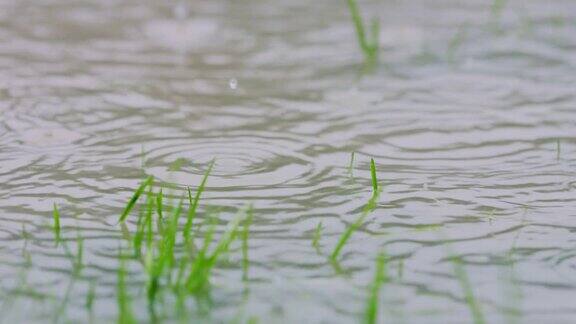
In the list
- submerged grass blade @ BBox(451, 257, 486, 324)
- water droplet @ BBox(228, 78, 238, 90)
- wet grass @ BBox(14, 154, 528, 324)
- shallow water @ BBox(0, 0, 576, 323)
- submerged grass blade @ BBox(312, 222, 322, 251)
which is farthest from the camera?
water droplet @ BBox(228, 78, 238, 90)

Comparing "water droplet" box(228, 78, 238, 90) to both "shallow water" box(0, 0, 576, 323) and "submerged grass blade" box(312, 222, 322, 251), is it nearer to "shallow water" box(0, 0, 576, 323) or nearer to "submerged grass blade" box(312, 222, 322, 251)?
"shallow water" box(0, 0, 576, 323)

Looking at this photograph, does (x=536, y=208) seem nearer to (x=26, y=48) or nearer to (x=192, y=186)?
(x=192, y=186)

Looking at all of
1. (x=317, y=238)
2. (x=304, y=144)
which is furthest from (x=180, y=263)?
(x=304, y=144)

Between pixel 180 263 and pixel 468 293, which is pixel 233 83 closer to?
pixel 180 263

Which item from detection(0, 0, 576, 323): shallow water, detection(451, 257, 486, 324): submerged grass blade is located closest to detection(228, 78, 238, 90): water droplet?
detection(0, 0, 576, 323): shallow water

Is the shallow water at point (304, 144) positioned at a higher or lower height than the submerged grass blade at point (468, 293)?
higher

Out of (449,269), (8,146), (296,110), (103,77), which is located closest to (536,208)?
(449,269)

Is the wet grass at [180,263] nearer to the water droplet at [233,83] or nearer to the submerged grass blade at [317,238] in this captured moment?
the submerged grass blade at [317,238]

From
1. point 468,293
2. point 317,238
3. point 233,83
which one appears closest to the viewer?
point 468,293

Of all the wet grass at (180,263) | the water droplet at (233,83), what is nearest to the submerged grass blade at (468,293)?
the wet grass at (180,263)
